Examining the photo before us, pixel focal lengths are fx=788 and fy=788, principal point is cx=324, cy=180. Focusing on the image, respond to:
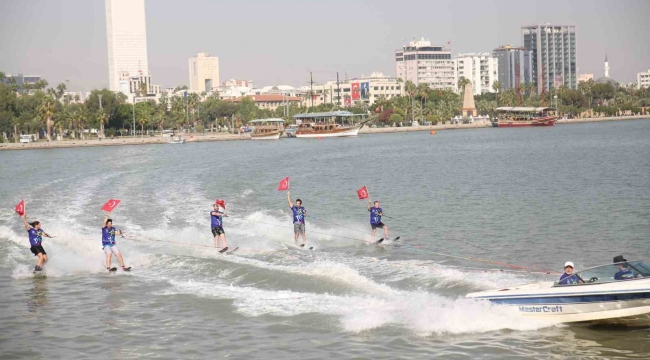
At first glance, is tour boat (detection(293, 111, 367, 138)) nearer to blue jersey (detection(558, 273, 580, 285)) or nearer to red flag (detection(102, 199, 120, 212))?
red flag (detection(102, 199, 120, 212))

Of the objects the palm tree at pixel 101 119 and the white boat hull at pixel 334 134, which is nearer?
the palm tree at pixel 101 119

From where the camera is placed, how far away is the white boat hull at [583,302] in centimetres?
1627

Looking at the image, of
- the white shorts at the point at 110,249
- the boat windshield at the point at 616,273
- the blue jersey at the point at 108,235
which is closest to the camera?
the boat windshield at the point at 616,273

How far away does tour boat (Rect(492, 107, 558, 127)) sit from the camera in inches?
7274

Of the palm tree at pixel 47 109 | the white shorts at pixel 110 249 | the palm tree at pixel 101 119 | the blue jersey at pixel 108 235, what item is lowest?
the white shorts at pixel 110 249

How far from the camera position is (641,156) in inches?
2965

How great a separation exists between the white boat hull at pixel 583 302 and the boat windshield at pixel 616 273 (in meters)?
0.17

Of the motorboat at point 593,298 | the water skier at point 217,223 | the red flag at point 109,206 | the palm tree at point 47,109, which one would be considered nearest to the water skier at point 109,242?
the red flag at point 109,206

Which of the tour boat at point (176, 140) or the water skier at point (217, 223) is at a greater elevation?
the tour boat at point (176, 140)

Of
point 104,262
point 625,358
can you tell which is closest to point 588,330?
point 625,358

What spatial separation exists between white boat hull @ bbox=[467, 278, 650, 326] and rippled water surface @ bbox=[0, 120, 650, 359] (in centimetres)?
28

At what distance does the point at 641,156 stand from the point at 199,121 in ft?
448

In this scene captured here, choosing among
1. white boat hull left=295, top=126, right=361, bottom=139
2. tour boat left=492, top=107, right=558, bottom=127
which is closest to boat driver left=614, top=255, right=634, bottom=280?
white boat hull left=295, top=126, right=361, bottom=139

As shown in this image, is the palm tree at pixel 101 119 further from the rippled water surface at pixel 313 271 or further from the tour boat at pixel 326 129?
the rippled water surface at pixel 313 271
